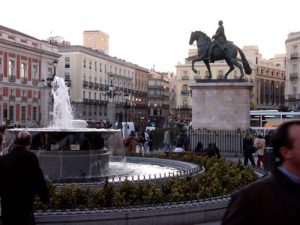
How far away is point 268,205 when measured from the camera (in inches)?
116

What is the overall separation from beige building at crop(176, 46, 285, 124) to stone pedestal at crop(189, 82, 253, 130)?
226 ft

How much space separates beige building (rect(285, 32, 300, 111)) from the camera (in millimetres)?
77500

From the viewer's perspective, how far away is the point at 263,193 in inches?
117

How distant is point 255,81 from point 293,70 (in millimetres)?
20444

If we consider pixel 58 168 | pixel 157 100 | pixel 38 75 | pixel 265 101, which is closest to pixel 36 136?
pixel 58 168

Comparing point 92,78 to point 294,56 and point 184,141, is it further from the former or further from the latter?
point 184,141

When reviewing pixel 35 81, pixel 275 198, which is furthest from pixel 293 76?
pixel 275 198

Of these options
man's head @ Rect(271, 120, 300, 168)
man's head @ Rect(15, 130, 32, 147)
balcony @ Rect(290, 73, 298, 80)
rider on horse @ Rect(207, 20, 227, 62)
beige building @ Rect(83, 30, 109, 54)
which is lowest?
man's head @ Rect(15, 130, 32, 147)

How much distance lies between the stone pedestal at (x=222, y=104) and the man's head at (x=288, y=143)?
78.6ft

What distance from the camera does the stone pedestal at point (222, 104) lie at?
26953mm

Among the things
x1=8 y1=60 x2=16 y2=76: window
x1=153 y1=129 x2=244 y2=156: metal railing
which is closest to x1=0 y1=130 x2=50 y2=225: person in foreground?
x1=153 y1=129 x2=244 y2=156: metal railing

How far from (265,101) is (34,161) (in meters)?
102

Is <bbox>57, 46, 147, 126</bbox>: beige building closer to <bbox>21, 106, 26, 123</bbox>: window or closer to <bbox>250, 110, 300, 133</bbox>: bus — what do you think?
<bbox>21, 106, 26, 123</bbox>: window

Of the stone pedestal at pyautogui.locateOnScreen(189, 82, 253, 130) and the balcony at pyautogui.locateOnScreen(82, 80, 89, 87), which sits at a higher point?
the balcony at pyautogui.locateOnScreen(82, 80, 89, 87)
